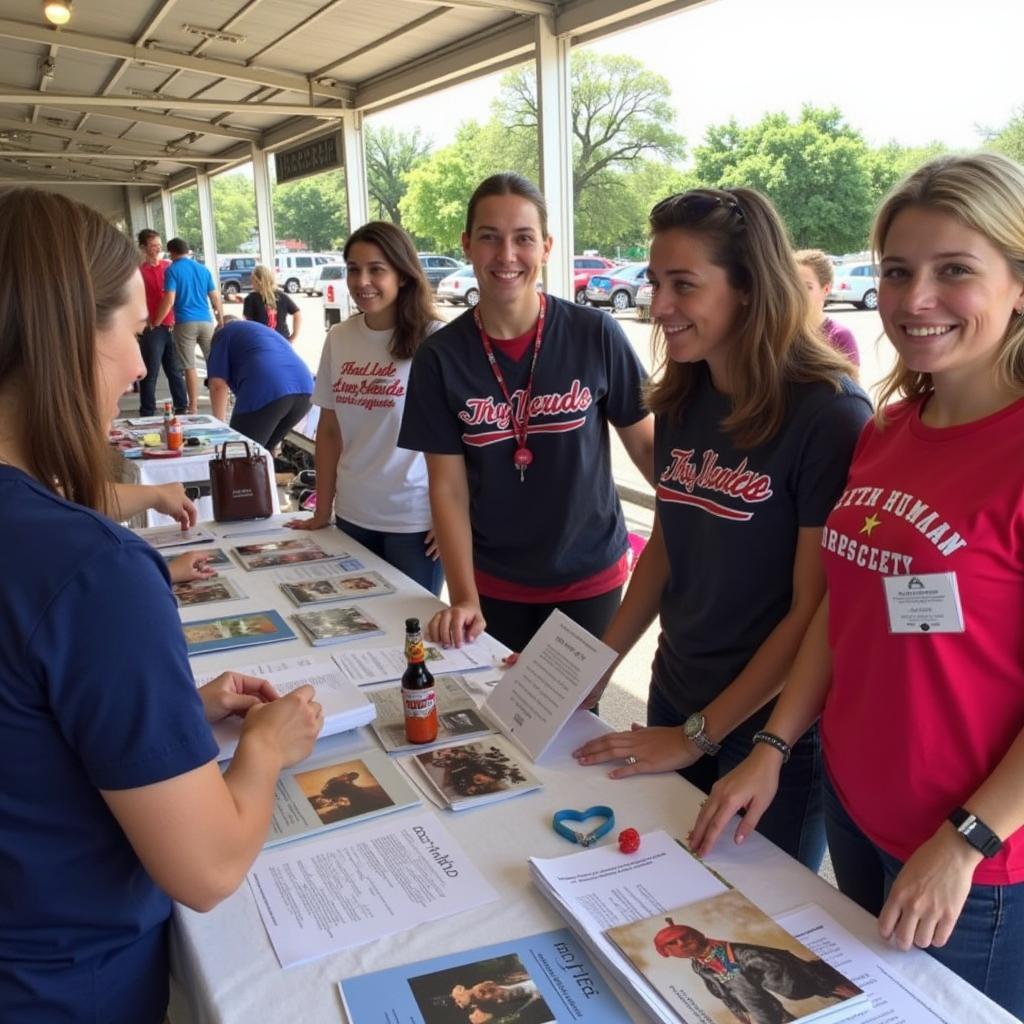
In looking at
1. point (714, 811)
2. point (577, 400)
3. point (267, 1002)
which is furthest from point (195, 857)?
point (577, 400)

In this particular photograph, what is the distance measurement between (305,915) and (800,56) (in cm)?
327

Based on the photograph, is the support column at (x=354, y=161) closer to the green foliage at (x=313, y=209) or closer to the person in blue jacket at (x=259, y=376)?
the green foliage at (x=313, y=209)

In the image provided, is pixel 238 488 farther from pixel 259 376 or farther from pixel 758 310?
pixel 259 376

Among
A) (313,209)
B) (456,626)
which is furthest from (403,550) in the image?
(313,209)

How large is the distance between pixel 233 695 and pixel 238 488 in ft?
4.50

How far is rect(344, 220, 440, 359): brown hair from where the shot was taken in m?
2.51

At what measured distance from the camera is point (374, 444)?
8.18 ft

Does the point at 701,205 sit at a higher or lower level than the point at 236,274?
lower

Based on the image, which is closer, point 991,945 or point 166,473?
point 991,945

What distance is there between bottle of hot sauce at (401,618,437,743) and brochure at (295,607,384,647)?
440mm

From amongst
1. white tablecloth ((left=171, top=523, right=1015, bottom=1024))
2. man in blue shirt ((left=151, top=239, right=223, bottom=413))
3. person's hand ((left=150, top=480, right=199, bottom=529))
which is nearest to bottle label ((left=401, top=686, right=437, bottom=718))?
white tablecloth ((left=171, top=523, right=1015, bottom=1024))

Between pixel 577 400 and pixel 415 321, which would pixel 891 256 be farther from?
pixel 415 321

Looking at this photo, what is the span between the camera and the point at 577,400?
1922 mm

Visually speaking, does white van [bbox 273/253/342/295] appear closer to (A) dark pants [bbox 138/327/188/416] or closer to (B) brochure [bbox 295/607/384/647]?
(A) dark pants [bbox 138/327/188/416]
